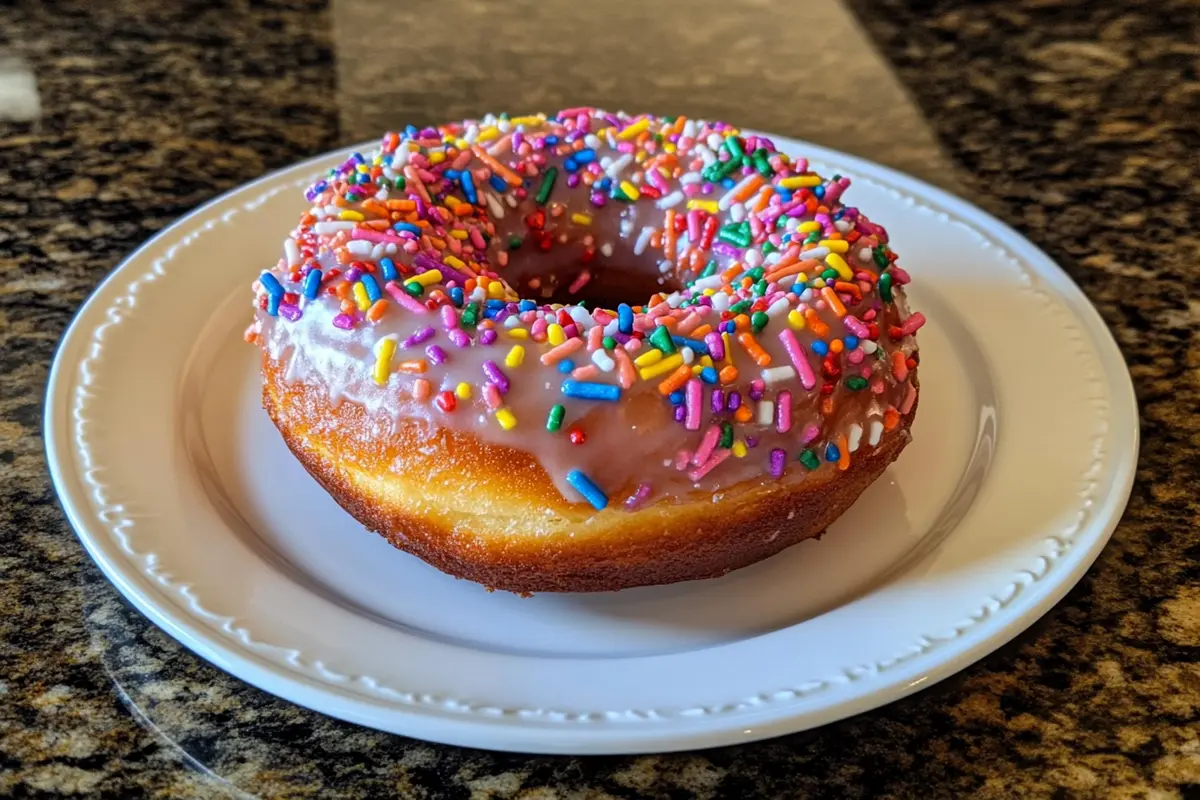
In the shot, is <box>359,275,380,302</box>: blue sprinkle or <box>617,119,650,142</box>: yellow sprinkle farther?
<box>617,119,650,142</box>: yellow sprinkle

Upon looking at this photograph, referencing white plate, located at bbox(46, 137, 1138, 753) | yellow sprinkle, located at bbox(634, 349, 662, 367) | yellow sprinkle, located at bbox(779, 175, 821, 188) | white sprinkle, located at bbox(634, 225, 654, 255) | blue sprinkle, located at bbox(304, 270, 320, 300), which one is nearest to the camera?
white plate, located at bbox(46, 137, 1138, 753)

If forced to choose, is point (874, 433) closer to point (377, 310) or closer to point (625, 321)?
point (625, 321)

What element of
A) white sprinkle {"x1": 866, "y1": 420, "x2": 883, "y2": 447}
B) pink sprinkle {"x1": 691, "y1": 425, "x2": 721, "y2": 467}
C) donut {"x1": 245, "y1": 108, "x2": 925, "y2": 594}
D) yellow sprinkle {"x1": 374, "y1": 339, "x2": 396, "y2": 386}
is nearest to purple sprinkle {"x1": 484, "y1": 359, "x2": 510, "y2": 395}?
donut {"x1": 245, "y1": 108, "x2": 925, "y2": 594}

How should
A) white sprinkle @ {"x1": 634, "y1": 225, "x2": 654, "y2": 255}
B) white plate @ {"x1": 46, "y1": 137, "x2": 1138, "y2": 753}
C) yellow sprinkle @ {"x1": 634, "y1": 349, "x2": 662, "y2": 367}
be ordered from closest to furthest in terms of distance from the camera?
1. white plate @ {"x1": 46, "y1": 137, "x2": 1138, "y2": 753}
2. yellow sprinkle @ {"x1": 634, "y1": 349, "x2": 662, "y2": 367}
3. white sprinkle @ {"x1": 634, "y1": 225, "x2": 654, "y2": 255}

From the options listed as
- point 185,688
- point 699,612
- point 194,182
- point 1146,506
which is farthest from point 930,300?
point 194,182

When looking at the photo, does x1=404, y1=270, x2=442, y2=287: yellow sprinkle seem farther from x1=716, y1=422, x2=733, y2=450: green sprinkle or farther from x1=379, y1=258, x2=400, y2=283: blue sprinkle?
x1=716, y1=422, x2=733, y2=450: green sprinkle

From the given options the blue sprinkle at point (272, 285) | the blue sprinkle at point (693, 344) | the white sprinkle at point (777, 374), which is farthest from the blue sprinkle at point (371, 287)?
the white sprinkle at point (777, 374)
